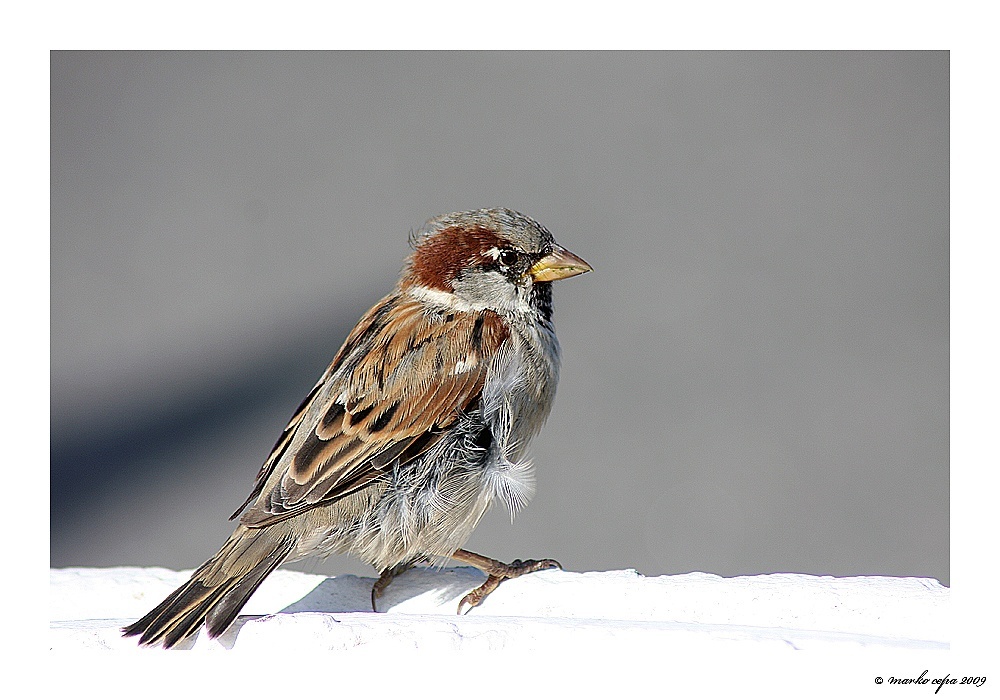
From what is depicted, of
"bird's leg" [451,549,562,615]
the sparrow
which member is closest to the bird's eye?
the sparrow

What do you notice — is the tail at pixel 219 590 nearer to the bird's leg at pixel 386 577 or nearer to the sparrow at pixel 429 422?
the sparrow at pixel 429 422

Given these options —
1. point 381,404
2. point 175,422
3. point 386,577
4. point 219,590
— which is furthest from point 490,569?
point 175,422

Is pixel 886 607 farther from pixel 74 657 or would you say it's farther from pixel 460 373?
pixel 74 657

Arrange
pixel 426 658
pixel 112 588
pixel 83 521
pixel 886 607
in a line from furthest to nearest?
pixel 83 521 → pixel 112 588 → pixel 886 607 → pixel 426 658

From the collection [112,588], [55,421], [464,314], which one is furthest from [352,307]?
[112,588]

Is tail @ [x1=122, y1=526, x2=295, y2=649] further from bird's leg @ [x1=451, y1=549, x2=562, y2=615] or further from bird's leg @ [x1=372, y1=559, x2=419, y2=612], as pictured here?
bird's leg @ [x1=451, y1=549, x2=562, y2=615]

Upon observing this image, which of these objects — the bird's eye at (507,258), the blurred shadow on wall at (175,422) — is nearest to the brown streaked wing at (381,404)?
the bird's eye at (507,258)

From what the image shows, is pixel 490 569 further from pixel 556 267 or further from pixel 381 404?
pixel 556 267
